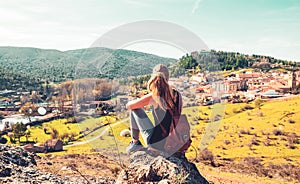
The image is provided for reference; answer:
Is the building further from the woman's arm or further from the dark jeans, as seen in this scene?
the woman's arm

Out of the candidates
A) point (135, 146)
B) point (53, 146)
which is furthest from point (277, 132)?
point (135, 146)

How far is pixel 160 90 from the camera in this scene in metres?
5.05

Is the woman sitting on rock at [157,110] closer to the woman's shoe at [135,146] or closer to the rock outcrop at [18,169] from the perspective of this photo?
the woman's shoe at [135,146]

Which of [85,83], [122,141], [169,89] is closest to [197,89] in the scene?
[169,89]

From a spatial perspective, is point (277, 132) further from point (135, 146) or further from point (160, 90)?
point (160, 90)

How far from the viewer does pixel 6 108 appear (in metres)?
62.8

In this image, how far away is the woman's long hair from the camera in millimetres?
5008

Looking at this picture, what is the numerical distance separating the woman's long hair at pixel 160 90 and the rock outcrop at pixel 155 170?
3.07ft

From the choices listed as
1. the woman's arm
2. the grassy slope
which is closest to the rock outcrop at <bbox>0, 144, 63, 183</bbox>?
the grassy slope

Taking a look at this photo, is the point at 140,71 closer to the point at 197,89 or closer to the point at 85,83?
the point at 85,83

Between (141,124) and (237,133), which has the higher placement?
(141,124)

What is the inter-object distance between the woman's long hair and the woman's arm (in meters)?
0.12

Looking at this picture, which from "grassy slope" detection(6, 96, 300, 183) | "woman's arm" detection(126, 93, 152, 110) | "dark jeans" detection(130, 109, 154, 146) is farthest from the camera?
"grassy slope" detection(6, 96, 300, 183)

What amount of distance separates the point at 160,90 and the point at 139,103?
0.43m
